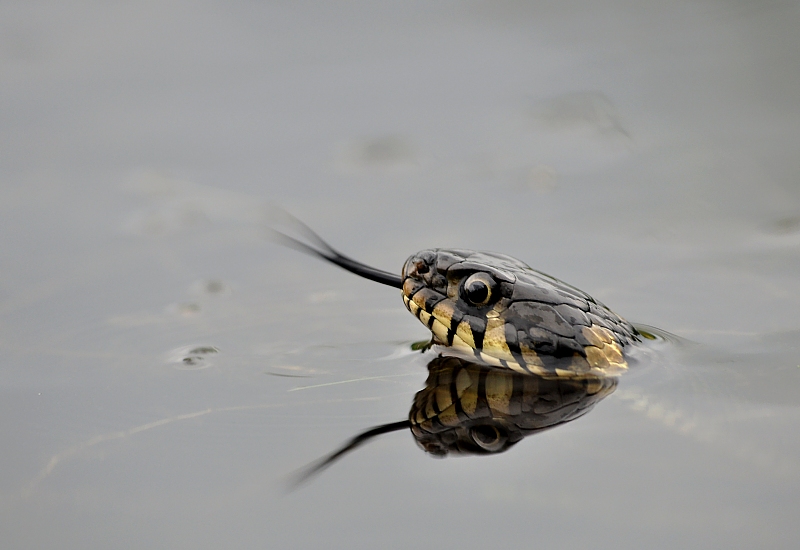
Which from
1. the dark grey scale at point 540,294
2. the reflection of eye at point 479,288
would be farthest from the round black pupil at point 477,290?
the dark grey scale at point 540,294

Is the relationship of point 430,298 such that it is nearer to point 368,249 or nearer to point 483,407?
point 483,407

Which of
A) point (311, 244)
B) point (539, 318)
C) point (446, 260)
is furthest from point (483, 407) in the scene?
point (311, 244)

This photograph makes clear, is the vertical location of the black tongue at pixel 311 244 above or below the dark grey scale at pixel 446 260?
above

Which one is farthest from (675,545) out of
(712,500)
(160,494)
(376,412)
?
(160,494)

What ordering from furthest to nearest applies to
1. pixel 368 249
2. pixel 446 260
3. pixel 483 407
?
1. pixel 368 249
2. pixel 446 260
3. pixel 483 407

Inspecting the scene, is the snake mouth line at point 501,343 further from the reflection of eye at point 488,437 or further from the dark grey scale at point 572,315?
→ the reflection of eye at point 488,437

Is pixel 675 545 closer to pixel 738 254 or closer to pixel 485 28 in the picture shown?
pixel 738 254
